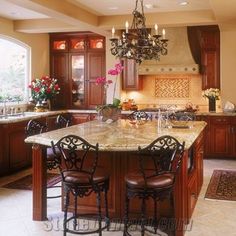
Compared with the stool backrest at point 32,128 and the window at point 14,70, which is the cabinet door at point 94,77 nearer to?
the window at point 14,70

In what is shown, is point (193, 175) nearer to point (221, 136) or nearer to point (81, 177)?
point (81, 177)

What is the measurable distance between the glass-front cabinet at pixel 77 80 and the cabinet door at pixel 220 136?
305 centimetres

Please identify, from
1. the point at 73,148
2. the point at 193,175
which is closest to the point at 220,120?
the point at 193,175

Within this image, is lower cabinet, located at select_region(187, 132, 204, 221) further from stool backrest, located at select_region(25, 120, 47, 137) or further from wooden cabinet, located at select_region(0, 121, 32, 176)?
wooden cabinet, located at select_region(0, 121, 32, 176)

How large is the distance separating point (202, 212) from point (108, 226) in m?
1.22

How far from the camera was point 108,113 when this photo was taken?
5500mm

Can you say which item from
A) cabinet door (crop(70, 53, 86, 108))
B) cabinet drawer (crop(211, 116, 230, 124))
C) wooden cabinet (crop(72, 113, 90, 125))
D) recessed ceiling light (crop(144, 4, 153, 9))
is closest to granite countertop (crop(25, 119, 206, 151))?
recessed ceiling light (crop(144, 4, 153, 9))

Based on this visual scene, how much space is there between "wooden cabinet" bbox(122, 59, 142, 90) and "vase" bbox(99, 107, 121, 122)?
3008 mm

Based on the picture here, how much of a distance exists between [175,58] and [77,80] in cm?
230

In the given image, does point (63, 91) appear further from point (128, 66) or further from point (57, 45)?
point (128, 66)

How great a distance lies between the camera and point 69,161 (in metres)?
3.75

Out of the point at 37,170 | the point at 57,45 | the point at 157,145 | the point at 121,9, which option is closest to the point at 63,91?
the point at 57,45

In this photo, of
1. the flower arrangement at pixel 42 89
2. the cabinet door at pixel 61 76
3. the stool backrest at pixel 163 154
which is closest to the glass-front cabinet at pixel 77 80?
the cabinet door at pixel 61 76

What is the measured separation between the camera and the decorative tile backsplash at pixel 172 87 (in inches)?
334
